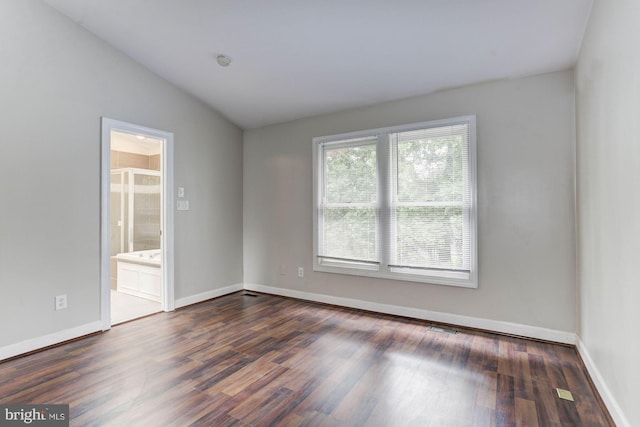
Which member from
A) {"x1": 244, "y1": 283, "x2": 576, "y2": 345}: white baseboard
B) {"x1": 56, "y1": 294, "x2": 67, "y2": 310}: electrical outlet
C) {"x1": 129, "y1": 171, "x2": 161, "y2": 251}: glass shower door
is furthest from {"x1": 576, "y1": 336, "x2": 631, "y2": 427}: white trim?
{"x1": 129, "y1": 171, "x2": 161, "y2": 251}: glass shower door

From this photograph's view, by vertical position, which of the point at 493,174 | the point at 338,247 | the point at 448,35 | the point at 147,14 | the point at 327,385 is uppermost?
the point at 147,14

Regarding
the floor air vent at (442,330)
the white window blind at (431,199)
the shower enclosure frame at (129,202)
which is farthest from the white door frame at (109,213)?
the floor air vent at (442,330)

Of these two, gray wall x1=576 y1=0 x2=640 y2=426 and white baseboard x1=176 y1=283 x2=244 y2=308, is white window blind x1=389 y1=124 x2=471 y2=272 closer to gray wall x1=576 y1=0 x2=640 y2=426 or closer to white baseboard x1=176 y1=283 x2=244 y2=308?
gray wall x1=576 y1=0 x2=640 y2=426

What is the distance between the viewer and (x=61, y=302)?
2.94 meters

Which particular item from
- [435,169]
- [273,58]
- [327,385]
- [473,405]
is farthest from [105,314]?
[435,169]

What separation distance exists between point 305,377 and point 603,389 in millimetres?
1887

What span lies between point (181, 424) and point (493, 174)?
10.5ft

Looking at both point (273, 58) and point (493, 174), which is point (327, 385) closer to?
point (493, 174)

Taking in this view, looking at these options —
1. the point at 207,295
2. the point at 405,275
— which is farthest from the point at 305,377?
the point at 207,295

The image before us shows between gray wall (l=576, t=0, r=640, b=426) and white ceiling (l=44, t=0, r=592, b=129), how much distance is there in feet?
1.25

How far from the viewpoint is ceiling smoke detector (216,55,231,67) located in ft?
10.8

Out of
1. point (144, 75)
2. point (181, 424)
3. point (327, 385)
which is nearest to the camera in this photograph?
point (181, 424)

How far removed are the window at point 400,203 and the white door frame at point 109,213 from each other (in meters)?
1.78

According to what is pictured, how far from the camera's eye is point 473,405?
199 cm
